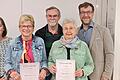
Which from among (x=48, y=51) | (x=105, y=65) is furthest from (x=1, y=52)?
(x=105, y=65)

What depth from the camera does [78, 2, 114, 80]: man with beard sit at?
2.15 meters

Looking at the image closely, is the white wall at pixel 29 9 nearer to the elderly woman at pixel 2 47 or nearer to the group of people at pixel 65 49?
the elderly woman at pixel 2 47

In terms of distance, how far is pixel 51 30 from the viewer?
2.30 meters

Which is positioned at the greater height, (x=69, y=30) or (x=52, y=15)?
(x=52, y=15)

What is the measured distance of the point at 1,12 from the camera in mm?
3113

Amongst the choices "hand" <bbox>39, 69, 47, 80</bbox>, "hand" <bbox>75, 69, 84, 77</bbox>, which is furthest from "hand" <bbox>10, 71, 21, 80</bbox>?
"hand" <bbox>75, 69, 84, 77</bbox>

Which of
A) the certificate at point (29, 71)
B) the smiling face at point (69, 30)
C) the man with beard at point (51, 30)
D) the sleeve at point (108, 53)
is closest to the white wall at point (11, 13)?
the man with beard at point (51, 30)

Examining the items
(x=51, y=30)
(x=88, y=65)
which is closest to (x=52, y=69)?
(x=88, y=65)

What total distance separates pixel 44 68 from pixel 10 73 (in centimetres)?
31

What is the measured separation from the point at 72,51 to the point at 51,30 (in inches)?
15.7

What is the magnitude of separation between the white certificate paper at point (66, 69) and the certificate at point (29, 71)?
199mm

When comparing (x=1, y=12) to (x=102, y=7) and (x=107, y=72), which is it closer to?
(x=102, y=7)

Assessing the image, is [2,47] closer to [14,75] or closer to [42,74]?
[14,75]

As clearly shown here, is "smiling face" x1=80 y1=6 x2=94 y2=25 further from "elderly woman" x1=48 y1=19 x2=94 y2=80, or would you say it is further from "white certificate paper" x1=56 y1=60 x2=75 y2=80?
"white certificate paper" x1=56 y1=60 x2=75 y2=80
